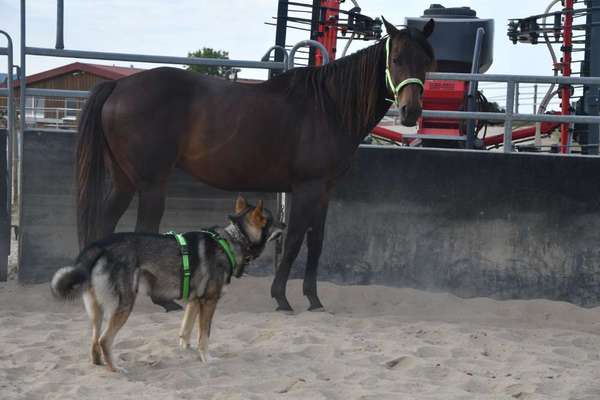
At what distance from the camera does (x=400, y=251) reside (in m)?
8.30

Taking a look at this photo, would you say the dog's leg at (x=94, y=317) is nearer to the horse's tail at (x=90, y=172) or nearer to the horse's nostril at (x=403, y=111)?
the horse's tail at (x=90, y=172)

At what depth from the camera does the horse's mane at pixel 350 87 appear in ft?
23.6

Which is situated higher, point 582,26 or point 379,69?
point 582,26

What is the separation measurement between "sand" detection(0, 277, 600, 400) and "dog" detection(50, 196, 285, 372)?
263mm

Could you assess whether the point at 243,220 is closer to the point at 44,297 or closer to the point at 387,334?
the point at 387,334

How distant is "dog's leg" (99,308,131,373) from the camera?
5293mm

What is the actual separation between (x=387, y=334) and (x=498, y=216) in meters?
2.21

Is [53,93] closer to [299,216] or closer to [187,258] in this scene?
[299,216]

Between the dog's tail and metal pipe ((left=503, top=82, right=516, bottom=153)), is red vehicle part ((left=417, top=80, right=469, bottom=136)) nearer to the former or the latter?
metal pipe ((left=503, top=82, right=516, bottom=153))

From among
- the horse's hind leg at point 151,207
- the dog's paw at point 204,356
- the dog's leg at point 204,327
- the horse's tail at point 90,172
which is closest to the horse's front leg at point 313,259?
the horse's hind leg at point 151,207

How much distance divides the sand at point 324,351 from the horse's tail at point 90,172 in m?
0.69

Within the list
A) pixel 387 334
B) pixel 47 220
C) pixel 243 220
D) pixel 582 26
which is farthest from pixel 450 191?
pixel 582 26

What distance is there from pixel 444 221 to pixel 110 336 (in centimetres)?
388

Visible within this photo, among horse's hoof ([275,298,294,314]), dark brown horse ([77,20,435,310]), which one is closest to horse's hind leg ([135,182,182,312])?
dark brown horse ([77,20,435,310])
